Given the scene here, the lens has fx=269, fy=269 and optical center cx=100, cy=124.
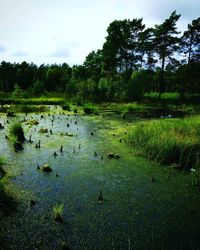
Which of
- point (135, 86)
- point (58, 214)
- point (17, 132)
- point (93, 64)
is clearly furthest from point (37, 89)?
point (58, 214)

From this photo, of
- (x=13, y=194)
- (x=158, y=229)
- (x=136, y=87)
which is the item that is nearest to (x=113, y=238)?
(x=158, y=229)

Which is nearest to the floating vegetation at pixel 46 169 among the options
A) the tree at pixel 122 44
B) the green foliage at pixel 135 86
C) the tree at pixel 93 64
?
the green foliage at pixel 135 86

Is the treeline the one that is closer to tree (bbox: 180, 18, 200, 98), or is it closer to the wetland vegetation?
tree (bbox: 180, 18, 200, 98)

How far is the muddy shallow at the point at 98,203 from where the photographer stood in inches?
238

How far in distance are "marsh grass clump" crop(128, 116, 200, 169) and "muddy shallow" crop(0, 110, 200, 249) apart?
662 millimetres

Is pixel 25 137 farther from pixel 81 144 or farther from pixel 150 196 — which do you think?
pixel 150 196

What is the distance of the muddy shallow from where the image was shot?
238 inches

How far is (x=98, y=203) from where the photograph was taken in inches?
303

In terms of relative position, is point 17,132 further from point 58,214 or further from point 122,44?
point 122,44

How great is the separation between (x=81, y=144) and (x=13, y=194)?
6737 millimetres

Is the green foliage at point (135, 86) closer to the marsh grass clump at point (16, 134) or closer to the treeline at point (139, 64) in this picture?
the treeline at point (139, 64)

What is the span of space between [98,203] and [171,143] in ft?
16.8

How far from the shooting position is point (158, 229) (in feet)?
21.5

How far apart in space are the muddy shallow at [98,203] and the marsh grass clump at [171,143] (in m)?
0.66
